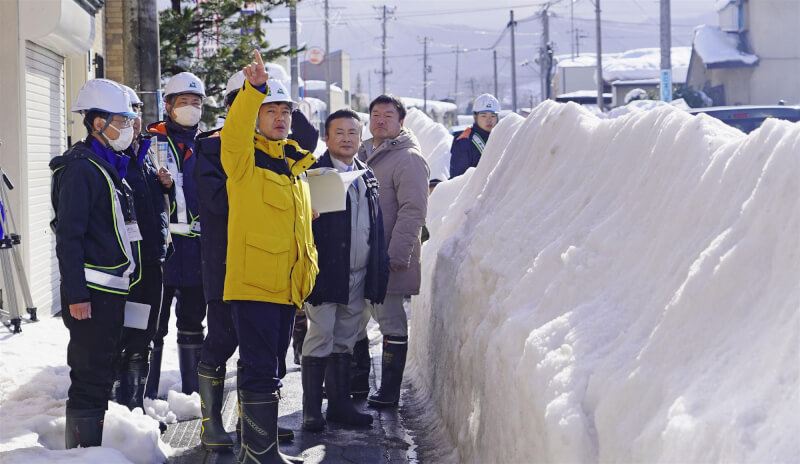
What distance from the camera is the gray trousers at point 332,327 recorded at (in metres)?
6.32

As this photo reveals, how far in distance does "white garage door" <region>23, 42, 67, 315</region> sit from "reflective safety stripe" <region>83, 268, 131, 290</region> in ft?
17.2

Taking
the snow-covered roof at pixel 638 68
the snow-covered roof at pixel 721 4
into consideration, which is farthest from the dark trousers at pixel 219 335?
the snow-covered roof at pixel 721 4

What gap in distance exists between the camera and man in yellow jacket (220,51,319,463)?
5.11 meters

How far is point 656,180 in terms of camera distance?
3.88m

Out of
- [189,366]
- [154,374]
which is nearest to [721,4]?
[189,366]

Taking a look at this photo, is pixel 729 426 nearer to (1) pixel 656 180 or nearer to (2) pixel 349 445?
(1) pixel 656 180

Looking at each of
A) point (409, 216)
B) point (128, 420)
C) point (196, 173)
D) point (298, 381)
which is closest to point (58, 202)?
point (196, 173)

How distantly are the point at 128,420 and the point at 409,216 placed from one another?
2.26m

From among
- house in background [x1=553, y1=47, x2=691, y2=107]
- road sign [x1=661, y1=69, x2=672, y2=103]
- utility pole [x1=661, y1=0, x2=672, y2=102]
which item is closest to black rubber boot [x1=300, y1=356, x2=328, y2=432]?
A: utility pole [x1=661, y1=0, x2=672, y2=102]

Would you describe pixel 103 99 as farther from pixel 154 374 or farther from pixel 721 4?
pixel 721 4

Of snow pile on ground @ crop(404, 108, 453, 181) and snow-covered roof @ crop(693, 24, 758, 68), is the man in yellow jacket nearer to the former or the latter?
snow pile on ground @ crop(404, 108, 453, 181)

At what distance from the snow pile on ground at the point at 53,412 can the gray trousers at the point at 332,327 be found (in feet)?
3.11

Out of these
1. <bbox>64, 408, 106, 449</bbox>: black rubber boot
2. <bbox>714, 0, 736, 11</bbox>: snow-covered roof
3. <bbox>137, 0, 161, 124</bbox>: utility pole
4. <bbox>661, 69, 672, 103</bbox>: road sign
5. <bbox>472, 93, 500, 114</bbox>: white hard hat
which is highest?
<bbox>714, 0, 736, 11</bbox>: snow-covered roof

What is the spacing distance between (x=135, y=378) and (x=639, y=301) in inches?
142
